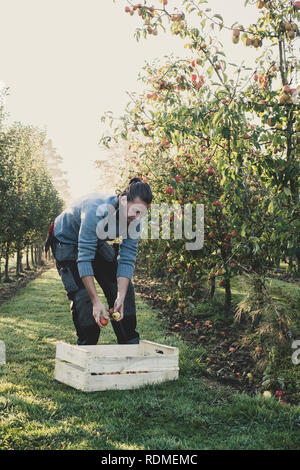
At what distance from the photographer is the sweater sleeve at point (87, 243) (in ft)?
12.7

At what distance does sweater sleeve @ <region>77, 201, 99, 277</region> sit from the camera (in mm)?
3885

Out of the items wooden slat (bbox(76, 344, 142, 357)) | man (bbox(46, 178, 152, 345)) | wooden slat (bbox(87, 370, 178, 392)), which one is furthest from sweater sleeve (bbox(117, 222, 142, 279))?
wooden slat (bbox(87, 370, 178, 392))

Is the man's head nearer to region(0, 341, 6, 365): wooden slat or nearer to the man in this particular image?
the man

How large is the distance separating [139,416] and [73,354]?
0.91m

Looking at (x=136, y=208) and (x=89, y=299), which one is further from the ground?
(x=136, y=208)

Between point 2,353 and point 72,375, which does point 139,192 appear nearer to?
point 72,375

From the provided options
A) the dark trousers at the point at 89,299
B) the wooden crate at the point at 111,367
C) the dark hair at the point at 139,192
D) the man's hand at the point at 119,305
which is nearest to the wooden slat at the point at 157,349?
the wooden crate at the point at 111,367

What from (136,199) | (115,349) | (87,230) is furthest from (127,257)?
(115,349)

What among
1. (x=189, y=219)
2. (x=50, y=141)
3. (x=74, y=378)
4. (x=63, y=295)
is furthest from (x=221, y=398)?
(x=50, y=141)

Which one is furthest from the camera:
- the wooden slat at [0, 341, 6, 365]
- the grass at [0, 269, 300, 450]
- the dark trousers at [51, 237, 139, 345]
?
the wooden slat at [0, 341, 6, 365]

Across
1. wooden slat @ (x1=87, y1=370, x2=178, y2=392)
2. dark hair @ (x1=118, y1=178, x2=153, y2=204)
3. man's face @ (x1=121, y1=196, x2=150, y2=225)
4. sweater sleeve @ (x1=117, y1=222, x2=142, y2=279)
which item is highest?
dark hair @ (x1=118, y1=178, x2=153, y2=204)

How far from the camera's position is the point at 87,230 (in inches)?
154

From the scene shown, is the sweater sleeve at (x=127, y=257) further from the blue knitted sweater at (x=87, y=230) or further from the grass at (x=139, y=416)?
the grass at (x=139, y=416)
